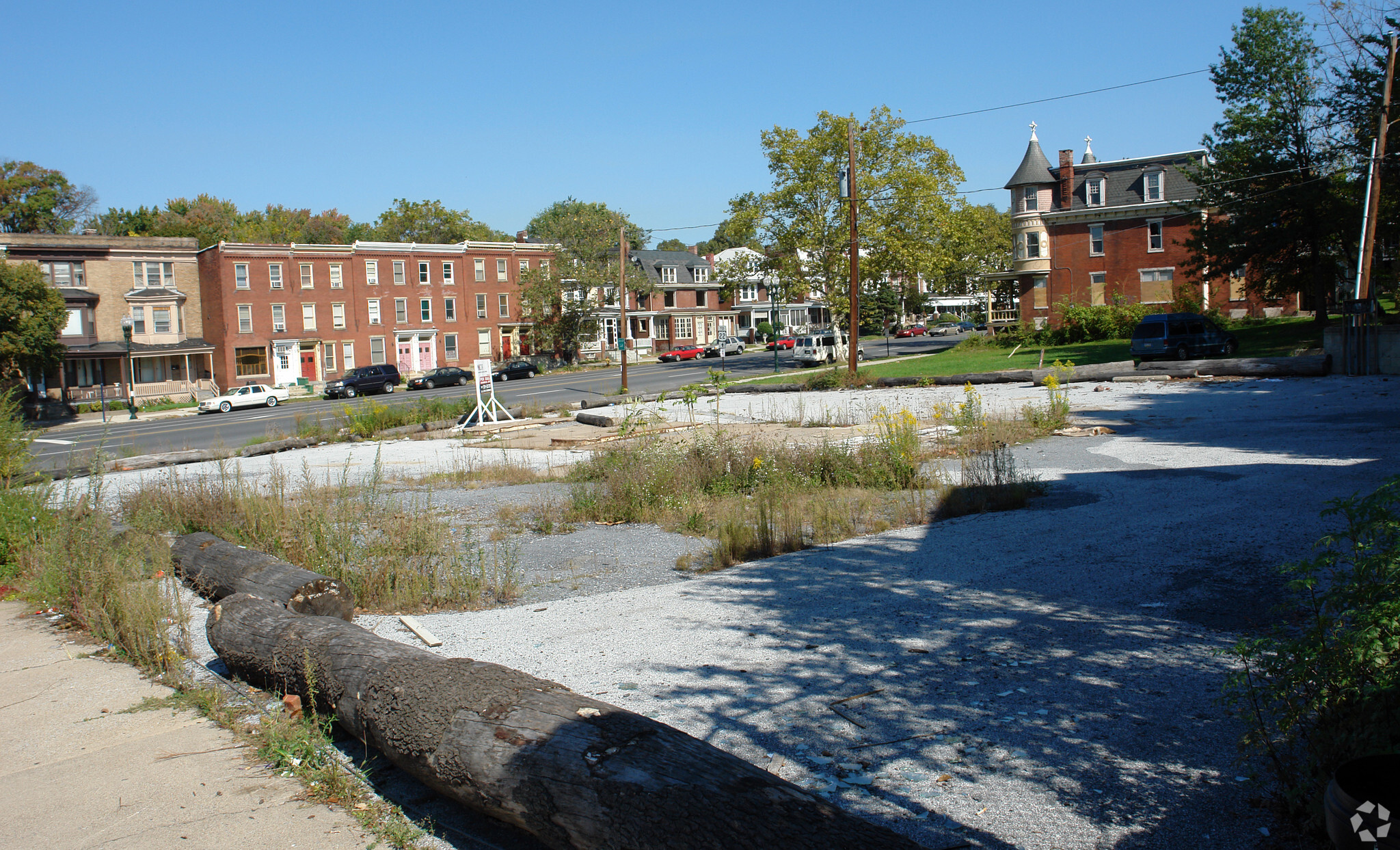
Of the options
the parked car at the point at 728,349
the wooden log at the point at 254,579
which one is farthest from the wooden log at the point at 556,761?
the parked car at the point at 728,349

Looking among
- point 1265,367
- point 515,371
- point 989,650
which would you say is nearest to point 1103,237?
point 1265,367

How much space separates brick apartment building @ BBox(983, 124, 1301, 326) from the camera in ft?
171

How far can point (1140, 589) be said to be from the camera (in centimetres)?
692

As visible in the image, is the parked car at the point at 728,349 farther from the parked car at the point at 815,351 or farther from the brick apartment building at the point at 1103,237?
the brick apartment building at the point at 1103,237

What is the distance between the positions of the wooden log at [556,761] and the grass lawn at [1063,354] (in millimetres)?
31794

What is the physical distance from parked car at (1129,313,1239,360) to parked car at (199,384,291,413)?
140ft

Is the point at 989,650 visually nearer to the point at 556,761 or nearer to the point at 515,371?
the point at 556,761

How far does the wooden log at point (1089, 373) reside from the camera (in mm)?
28234

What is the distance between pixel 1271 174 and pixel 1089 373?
1700 cm

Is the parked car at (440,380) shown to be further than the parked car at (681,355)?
No

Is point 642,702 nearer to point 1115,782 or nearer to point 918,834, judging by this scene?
point 918,834

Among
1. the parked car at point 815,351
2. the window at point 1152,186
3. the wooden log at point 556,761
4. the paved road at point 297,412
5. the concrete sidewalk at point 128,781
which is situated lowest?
the concrete sidewalk at point 128,781

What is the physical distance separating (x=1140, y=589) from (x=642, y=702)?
4.13m

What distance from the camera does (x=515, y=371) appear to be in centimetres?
5788
